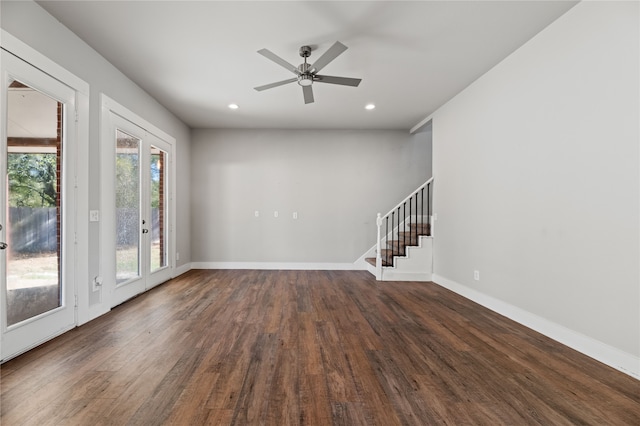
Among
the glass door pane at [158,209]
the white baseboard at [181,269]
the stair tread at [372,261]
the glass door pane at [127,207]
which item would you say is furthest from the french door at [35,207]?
the stair tread at [372,261]

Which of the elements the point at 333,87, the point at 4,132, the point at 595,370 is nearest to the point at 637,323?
the point at 595,370

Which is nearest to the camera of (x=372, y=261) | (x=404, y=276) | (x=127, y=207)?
(x=127, y=207)

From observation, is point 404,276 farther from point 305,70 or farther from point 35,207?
point 35,207

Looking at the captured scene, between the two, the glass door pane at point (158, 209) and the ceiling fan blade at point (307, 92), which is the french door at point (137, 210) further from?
the ceiling fan blade at point (307, 92)

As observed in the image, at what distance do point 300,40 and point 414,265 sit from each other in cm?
388

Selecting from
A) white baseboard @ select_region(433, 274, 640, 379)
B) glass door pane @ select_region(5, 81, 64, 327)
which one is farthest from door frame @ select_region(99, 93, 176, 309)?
white baseboard @ select_region(433, 274, 640, 379)

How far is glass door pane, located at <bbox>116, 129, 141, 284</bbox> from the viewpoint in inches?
140

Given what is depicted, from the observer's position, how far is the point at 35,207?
2.41 meters

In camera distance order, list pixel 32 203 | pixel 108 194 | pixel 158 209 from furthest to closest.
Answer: pixel 158 209 < pixel 108 194 < pixel 32 203

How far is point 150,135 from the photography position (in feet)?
13.9

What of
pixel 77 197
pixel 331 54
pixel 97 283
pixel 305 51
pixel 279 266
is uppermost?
pixel 305 51

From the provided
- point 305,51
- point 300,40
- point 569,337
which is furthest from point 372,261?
point 300,40

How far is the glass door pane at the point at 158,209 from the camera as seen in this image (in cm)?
440

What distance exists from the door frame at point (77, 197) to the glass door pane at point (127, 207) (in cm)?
62
